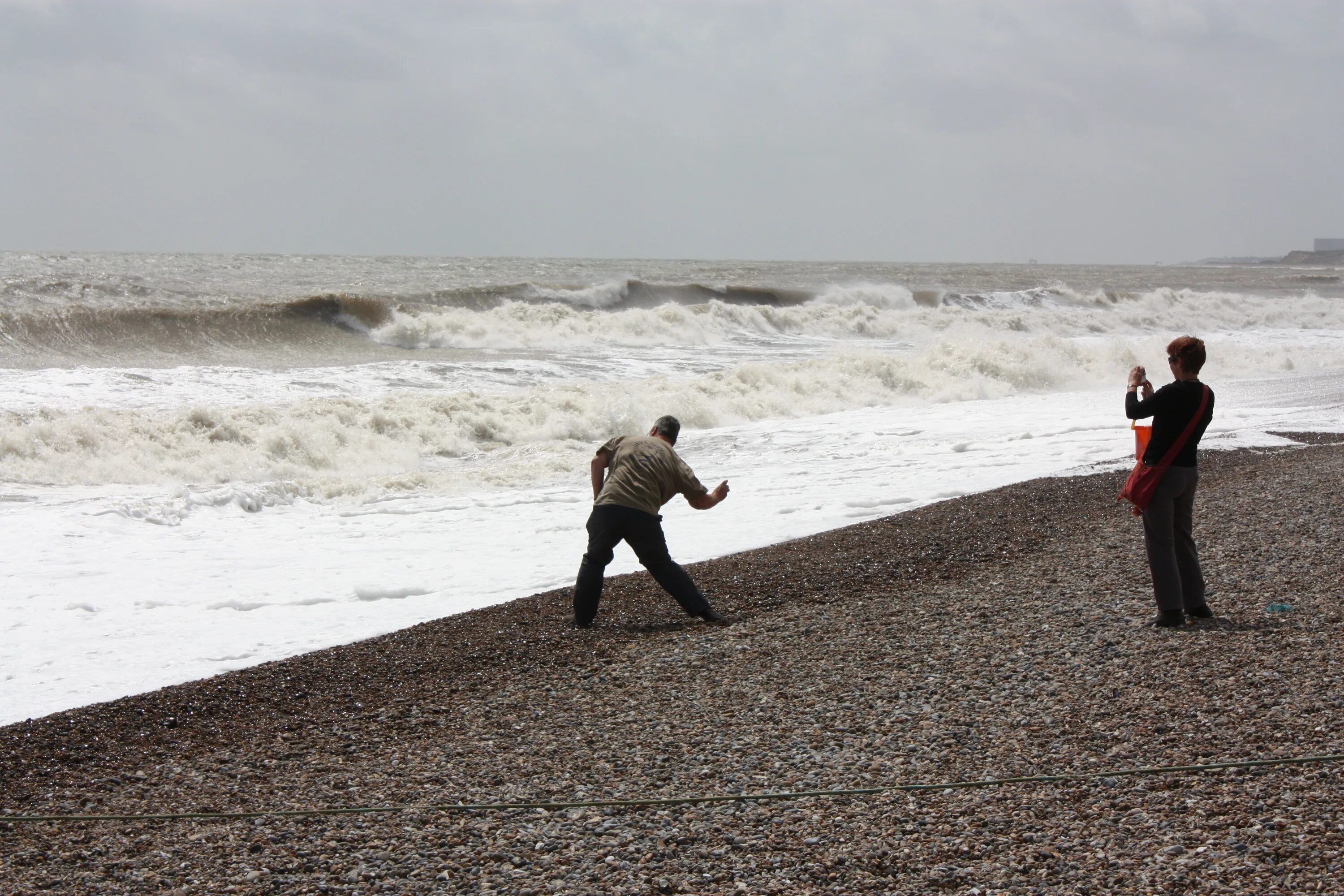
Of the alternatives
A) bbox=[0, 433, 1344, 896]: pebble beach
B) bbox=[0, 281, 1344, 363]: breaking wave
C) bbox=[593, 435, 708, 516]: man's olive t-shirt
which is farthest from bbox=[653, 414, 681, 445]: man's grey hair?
bbox=[0, 281, 1344, 363]: breaking wave

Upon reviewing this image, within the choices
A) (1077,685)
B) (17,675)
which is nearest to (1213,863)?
(1077,685)

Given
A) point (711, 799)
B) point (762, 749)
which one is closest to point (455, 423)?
point (762, 749)

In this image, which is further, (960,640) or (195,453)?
(195,453)

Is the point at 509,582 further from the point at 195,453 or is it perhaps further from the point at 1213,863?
the point at 195,453

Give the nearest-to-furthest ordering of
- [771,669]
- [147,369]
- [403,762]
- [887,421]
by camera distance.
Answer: [403,762] < [771,669] < [887,421] < [147,369]

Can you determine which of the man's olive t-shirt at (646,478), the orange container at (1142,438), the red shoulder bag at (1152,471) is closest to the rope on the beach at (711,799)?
the red shoulder bag at (1152,471)

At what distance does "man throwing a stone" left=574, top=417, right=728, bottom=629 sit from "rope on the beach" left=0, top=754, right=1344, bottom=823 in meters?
2.66

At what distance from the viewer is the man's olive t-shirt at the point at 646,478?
733 centimetres

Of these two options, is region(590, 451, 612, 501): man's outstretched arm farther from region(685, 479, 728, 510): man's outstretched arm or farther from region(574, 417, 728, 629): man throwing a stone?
region(685, 479, 728, 510): man's outstretched arm

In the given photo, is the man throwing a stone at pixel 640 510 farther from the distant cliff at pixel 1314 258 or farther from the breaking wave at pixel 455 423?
the distant cliff at pixel 1314 258

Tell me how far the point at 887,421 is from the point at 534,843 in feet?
47.5

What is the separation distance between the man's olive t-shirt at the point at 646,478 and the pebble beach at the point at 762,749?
72 cm

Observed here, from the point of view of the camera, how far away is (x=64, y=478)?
13.2 meters

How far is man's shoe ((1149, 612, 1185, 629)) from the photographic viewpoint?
6020mm
